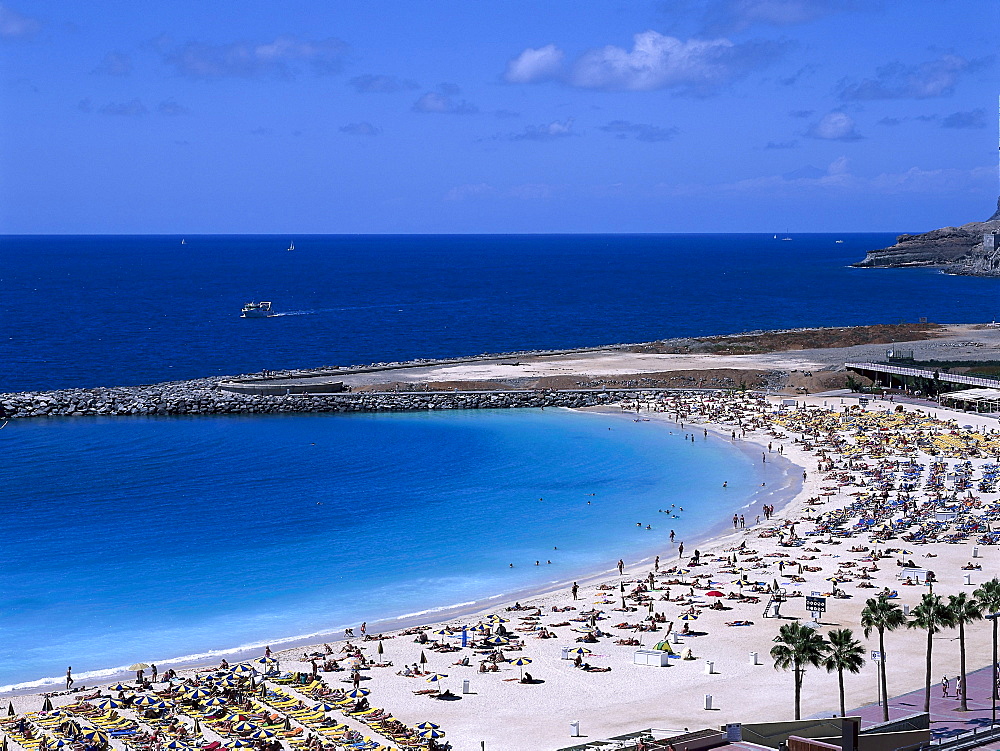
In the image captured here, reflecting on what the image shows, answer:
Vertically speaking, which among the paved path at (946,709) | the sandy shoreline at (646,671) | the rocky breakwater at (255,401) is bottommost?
the sandy shoreline at (646,671)

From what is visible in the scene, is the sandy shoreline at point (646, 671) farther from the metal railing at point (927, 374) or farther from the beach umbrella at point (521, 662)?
the metal railing at point (927, 374)

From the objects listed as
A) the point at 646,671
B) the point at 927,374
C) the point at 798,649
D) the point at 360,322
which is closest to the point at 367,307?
the point at 360,322

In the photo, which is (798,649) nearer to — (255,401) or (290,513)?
(290,513)

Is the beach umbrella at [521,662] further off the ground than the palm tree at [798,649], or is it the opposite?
the palm tree at [798,649]

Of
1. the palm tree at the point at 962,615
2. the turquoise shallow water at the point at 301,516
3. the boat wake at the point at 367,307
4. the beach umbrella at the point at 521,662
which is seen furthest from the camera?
the boat wake at the point at 367,307

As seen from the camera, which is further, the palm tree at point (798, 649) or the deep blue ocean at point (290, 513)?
the deep blue ocean at point (290, 513)

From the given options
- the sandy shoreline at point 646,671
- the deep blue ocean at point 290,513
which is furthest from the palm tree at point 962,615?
the deep blue ocean at point 290,513
